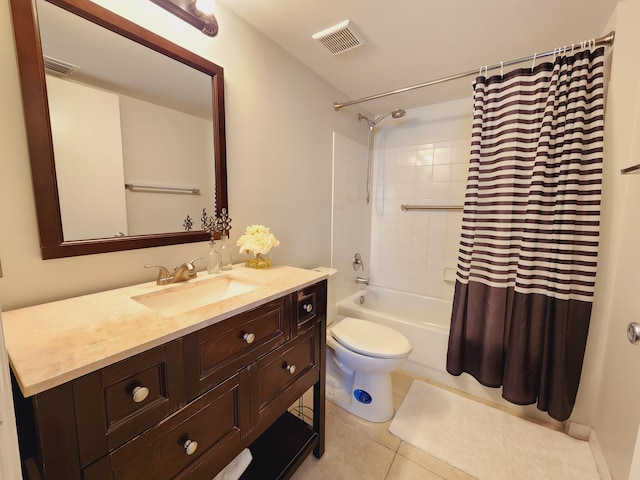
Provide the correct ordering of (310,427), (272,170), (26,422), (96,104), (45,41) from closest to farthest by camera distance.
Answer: (26,422), (45,41), (96,104), (310,427), (272,170)

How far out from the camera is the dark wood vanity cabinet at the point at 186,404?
0.55 metres

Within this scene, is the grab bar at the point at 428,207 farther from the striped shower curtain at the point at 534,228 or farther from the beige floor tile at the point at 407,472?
the beige floor tile at the point at 407,472

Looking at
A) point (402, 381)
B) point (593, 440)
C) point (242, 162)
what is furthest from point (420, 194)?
point (593, 440)

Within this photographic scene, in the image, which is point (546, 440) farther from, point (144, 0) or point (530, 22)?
point (144, 0)

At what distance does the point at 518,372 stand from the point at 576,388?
0.27 meters

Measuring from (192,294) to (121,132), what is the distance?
2.24 feet

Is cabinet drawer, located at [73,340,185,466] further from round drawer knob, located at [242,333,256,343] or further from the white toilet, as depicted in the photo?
the white toilet

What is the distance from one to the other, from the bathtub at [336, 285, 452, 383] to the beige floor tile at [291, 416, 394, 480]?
2.43 feet

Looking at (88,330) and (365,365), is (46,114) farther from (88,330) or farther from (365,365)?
(365,365)

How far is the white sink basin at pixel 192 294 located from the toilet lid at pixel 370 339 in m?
0.76

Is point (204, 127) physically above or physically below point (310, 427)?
above

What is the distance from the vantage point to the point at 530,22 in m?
1.38

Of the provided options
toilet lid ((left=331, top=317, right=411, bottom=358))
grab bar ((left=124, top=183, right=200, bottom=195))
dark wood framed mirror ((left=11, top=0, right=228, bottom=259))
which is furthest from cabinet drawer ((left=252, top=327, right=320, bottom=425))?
grab bar ((left=124, top=183, right=200, bottom=195))

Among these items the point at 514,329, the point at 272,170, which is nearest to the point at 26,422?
the point at 272,170
